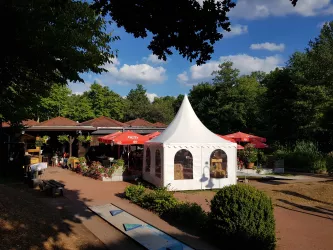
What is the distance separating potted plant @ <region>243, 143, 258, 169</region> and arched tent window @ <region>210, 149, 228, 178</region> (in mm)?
6964

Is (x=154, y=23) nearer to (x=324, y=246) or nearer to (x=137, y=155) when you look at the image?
(x=324, y=246)

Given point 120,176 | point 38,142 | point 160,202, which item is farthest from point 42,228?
point 38,142

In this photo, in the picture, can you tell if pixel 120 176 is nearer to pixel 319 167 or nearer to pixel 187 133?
pixel 187 133

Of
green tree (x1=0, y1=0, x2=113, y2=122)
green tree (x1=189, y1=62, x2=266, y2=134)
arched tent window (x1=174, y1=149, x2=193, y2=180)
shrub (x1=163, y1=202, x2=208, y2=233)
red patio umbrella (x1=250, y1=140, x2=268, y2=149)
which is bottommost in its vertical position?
shrub (x1=163, y1=202, x2=208, y2=233)

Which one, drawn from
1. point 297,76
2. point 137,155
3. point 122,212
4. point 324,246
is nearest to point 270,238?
point 324,246

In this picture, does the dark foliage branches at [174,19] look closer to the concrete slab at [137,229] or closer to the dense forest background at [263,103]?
the concrete slab at [137,229]

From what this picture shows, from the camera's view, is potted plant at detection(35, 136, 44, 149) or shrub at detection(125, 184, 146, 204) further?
potted plant at detection(35, 136, 44, 149)

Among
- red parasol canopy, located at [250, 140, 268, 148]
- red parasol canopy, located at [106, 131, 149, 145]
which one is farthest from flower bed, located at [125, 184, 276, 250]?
red parasol canopy, located at [250, 140, 268, 148]

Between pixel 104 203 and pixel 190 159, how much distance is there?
4623 millimetres

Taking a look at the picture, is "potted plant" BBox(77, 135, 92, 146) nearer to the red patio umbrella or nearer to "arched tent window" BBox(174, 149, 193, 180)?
the red patio umbrella

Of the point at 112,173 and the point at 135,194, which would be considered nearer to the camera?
the point at 135,194

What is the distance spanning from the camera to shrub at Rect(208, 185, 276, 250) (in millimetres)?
6508

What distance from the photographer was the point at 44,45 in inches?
253

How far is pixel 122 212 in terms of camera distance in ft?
32.6
